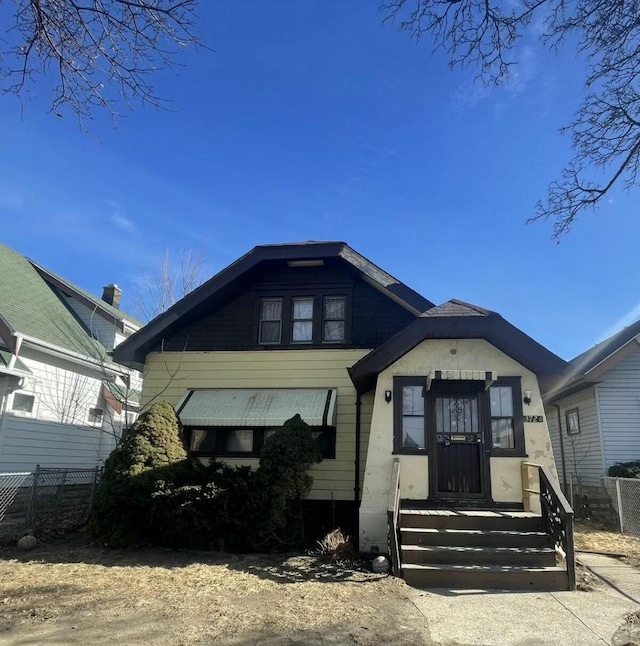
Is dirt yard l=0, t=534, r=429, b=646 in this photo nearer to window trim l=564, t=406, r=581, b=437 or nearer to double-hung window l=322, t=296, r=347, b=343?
double-hung window l=322, t=296, r=347, b=343

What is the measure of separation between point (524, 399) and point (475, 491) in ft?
5.86

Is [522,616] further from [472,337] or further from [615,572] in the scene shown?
[472,337]

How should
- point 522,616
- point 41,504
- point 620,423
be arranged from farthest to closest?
point 620,423
point 41,504
point 522,616

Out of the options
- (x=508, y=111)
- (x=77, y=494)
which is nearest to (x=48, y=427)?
(x=77, y=494)

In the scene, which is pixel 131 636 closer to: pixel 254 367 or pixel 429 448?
pixel 429 448

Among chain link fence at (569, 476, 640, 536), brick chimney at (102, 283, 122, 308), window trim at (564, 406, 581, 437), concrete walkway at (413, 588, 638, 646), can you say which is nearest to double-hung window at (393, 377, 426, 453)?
concrete walkway at (413, 588, 638, 646)

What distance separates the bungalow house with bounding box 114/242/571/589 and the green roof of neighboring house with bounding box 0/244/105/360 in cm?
326

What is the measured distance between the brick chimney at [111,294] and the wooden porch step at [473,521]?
632 inches

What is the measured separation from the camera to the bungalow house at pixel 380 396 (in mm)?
7520

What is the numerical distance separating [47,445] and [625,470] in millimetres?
14589

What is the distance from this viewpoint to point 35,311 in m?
14.1

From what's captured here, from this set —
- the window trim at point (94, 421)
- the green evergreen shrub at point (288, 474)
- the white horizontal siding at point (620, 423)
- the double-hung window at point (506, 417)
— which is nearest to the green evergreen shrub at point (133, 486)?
the green evergreen shrub at point (288, 474)

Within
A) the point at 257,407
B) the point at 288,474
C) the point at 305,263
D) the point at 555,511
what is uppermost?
the point at 305,263

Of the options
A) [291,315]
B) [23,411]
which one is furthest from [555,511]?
[23,411]
